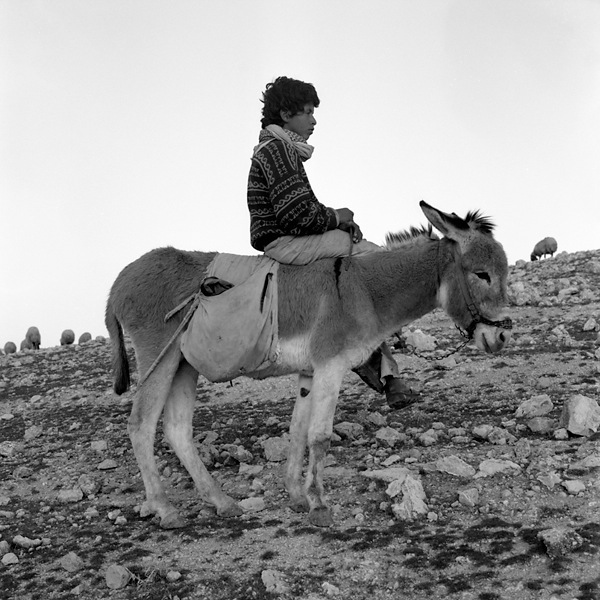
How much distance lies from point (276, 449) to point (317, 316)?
1.75 meters

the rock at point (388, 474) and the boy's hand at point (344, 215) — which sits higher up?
the boy's hand at point (344, 215)

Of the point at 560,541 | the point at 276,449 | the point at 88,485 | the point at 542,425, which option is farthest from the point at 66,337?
the point at 560,541

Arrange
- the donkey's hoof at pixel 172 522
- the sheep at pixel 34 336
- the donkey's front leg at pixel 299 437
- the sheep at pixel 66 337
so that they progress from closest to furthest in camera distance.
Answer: the donkey's hoof at pixel 172 522
the donkey's front leg at pixel 299 437
the sheep at pixel 34 336
the sheep at pixel 66 337

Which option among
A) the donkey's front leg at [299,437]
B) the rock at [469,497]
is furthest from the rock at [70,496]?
the rock at [469,497]

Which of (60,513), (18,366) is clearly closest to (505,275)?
(60,513)

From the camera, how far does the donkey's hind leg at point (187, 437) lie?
17.2 feet

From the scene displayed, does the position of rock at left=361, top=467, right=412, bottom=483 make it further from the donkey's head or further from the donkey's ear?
the donkey's ear

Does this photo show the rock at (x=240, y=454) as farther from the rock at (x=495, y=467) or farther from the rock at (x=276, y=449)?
the rock at (x=495, y=467)

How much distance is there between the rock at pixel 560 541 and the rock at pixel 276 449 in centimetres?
286

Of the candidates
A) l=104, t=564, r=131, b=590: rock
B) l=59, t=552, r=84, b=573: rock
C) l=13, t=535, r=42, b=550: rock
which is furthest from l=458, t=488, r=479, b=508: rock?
l=13, t=535, r=42, b=550: rock

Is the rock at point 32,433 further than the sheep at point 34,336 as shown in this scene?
No

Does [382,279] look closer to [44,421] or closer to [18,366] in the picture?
[44,421]

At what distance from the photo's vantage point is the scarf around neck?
5.60m

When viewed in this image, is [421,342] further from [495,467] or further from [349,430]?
[495,467]
